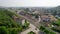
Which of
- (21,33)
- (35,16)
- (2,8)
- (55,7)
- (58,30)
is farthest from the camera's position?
(55,7)

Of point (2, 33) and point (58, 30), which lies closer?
point (2, 33)

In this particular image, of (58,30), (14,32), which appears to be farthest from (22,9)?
(14,32)

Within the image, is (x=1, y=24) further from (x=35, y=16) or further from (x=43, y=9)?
(x=43, y=9)

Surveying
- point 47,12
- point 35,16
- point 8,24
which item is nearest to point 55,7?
point 47,12

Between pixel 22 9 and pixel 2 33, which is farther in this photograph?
pixel 22 9

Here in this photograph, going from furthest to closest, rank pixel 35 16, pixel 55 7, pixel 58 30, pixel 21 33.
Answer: pixel 55 7
pixel 35 16
pixel 58 30
pixel 21 33

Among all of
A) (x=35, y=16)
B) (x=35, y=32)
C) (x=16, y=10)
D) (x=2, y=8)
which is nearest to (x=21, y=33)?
(x=35, y=32)

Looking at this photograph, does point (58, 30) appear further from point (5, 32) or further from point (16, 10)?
point (16, 10)

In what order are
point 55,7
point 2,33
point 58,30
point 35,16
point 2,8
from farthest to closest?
point 55,7 → point 2,8 → point 35,16 → point 58,30 → point 2,33
